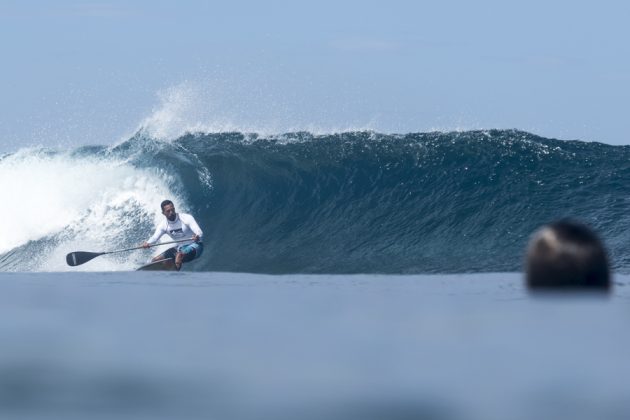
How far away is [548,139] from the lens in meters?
22.7

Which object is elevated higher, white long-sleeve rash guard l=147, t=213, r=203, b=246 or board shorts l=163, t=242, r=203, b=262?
white long-sleeve rash guard l=147, t=213, r=203, b=246

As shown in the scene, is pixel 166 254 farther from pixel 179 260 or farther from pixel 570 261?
pixel 570 261

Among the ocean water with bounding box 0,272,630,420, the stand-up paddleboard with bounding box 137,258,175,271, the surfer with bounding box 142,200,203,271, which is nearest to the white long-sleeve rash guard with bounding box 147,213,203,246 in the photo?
the surfer with bounding box 142,200,203,271

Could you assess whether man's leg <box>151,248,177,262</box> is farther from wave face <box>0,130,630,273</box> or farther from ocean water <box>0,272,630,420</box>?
ocean water <box>0,272,630,420</box>

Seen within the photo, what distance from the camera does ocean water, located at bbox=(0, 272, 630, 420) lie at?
11.9ft

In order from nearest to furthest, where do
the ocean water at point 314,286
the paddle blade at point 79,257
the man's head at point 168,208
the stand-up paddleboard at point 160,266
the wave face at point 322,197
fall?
the ocean water at point 314,286
the stand-up paddleboard at point 160,266
the man's head at point 168,208
the paddle blade at point 79,257
the wave face at point 322,197

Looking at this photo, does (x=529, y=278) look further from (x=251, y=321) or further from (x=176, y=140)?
(x=176, y=140)

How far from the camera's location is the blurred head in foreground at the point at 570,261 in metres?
4.21

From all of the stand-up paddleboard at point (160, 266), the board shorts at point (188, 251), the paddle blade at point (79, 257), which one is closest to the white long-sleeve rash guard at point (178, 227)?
the board shorts at point (188, 251)

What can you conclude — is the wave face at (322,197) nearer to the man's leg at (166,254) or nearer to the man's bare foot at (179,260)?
the man's leg at (166,254)

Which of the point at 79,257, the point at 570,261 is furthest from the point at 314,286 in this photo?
the point at 79,257

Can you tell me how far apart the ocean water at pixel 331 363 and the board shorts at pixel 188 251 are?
9.95 metres

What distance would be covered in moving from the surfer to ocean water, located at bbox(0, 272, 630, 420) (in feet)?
32.5

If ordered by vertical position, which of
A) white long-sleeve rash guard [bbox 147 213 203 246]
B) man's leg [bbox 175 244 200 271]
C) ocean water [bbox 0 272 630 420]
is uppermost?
white long-sleeve rash guard [bbox 147 213 203 246]
